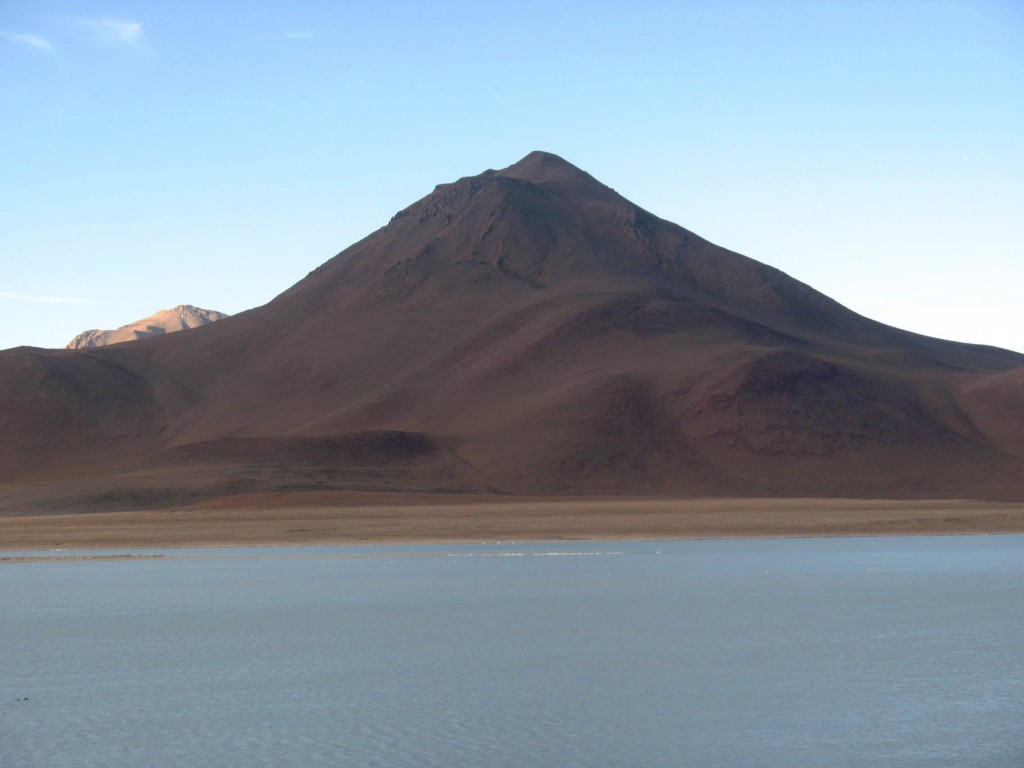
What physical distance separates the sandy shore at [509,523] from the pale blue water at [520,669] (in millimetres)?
18572

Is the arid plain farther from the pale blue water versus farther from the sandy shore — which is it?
the pale blue water

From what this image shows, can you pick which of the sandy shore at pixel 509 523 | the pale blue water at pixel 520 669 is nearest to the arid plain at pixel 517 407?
the sandy shore at pixel 509 523

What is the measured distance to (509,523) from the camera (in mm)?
59469

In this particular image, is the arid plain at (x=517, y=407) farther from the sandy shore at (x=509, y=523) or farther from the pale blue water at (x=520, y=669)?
the pale blue water at (x=520, y=669)

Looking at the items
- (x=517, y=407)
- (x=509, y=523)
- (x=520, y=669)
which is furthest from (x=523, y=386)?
(x=520, y=669)

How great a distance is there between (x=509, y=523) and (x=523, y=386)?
3195 inches

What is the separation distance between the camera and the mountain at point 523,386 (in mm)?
111750

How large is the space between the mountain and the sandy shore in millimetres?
22980

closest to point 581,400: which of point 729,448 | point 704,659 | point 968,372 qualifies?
point 729,448

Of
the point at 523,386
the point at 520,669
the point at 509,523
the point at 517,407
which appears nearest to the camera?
the point at 520,669

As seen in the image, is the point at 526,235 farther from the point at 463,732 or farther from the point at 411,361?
the point at 463,732

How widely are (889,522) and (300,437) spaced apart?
215 ft

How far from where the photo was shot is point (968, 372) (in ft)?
497

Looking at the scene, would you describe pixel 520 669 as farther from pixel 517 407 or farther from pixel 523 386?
pixel 523 386
